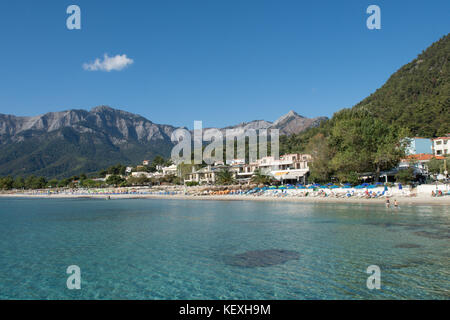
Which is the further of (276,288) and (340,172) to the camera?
(340,172)

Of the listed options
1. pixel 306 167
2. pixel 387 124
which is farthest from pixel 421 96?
pixel 306 167

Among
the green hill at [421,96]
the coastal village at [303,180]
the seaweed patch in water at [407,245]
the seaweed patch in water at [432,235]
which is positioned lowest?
the seaweed patch in water at [407,245]

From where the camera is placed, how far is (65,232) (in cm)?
2181

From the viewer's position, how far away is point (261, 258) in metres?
12.8

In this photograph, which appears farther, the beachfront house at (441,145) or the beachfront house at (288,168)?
the beachfront house at (288,168)

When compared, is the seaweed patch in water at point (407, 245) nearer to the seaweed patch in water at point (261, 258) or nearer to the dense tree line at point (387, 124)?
the seaweed patch in water at point (261, 258)

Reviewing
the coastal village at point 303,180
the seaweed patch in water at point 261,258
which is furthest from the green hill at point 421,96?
the seaweed patch in water at point 261,258

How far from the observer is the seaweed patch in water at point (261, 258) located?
12.0m

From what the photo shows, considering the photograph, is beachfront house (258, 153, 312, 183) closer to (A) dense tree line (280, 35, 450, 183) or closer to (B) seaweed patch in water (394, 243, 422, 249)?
(A) dense tree line (280, 35, 450, 183)

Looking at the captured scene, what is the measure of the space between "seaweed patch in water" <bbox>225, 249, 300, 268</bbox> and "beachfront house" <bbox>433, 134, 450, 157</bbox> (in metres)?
55.6

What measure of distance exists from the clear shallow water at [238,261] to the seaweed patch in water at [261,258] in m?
0.04

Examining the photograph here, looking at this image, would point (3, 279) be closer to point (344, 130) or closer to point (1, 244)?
point (1, 244)
